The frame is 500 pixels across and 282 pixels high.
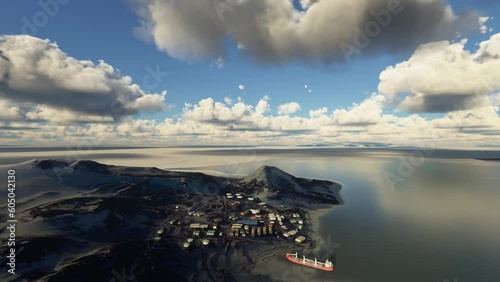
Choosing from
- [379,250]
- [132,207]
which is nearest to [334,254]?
[379,250]

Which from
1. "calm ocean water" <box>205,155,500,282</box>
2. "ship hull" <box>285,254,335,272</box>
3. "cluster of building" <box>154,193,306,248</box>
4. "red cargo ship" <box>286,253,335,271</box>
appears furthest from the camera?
"cluster of building" <box>154,193,306,248</box>

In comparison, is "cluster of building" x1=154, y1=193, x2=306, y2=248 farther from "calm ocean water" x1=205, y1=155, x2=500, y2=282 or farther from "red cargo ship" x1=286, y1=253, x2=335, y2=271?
"calm ocean water" x1=205, y1=155, x2=500, y2=282

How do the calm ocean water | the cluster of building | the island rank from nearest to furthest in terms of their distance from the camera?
the calm ocean water, the island, the cluster of building

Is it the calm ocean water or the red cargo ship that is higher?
the red cargo ship

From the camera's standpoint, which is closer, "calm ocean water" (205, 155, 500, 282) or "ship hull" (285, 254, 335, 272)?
"calm ocean water" (205, 155, 500, 282)

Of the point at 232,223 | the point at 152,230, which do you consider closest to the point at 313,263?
the point at 232,223

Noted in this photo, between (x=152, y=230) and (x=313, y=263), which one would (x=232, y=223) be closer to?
(x=152, y=230)

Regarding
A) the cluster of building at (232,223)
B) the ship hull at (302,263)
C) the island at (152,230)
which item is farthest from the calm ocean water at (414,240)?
the cluster of building at (232,223)

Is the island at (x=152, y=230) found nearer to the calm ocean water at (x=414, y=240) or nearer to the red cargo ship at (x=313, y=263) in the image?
the red cargo ship at (x=313, y=263)

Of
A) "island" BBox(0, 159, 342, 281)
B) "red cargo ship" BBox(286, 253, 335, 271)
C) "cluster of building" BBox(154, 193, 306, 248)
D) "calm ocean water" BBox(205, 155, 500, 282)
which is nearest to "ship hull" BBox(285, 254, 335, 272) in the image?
"red cargo ship" BBox(286, 253, 335, 271)

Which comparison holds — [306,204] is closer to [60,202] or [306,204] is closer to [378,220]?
[378,220]

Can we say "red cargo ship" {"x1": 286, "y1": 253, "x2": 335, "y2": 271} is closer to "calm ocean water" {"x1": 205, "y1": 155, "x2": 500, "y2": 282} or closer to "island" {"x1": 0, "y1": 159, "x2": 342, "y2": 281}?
"calm ocean water" {"x1": 205, "y1": 155, "x2": 500, "y2": 282}
